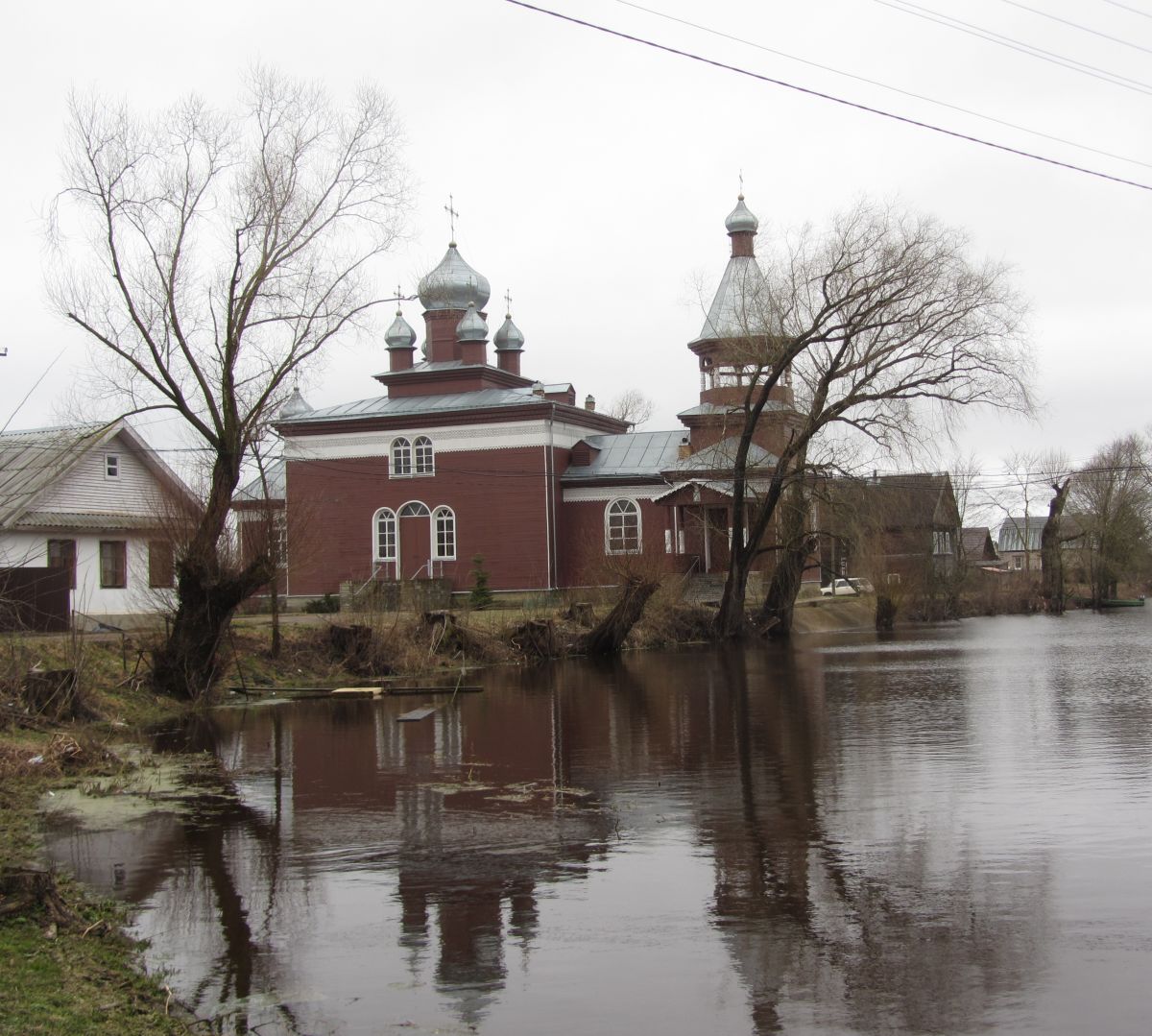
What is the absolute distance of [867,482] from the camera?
41062mm

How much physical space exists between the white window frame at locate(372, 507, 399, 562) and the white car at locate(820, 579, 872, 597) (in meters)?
17.7

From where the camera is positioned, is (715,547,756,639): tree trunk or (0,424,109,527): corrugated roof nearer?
(0,424,109,527): corrugated roof

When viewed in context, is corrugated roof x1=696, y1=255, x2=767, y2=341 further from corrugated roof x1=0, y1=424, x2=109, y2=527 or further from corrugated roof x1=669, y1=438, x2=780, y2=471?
corrugated roof x1=0, y1=424, x2=109, y2=527

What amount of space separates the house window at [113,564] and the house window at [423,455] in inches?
691

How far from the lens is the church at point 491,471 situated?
49.6 m

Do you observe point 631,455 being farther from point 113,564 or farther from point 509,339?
point 113,564

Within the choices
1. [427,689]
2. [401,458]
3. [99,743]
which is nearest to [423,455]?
[401,458]

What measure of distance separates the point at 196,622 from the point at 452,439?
88.9 feet

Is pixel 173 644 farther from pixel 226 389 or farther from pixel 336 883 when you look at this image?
pixel 336 883

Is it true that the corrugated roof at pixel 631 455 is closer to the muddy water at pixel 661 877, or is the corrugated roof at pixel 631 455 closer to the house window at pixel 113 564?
the house window at pixel 113 564

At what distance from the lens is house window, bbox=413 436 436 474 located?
51438 millimetres

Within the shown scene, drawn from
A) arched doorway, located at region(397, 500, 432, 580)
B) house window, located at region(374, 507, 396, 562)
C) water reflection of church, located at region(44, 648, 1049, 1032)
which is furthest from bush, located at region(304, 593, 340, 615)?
water reflection of church, located at region(44, 648, 1049, 1032)

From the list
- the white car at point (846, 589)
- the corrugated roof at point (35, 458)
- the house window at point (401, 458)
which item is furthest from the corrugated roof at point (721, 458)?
the corrugated roof at point (35, 458)

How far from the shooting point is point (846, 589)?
6166cm
